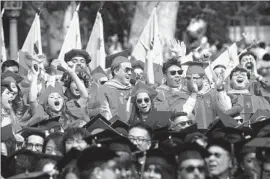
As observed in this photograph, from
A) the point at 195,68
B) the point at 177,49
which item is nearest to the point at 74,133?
the point at 195,68

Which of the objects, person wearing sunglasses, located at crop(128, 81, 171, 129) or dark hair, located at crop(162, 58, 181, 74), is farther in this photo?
dark hair, located at crop(162, 58, 181, 74)

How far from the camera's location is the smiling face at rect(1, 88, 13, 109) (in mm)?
20328

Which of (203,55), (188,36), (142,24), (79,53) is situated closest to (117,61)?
(79,53)

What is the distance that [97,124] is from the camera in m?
19.3

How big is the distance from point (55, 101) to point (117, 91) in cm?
133

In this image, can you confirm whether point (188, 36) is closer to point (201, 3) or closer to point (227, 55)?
point (201, 3)

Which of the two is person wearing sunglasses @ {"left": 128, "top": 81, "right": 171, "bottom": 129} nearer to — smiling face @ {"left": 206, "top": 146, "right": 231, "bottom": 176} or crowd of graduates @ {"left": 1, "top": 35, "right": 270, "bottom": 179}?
crowd of graduates @ {"left": 1, "top": 35, "right": 270, "bottom": 179}

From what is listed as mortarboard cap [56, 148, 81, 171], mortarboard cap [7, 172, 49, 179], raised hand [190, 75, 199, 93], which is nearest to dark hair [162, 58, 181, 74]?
raised hand [190, 75, 199, 93]

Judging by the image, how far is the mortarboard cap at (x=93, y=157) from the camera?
15688mm

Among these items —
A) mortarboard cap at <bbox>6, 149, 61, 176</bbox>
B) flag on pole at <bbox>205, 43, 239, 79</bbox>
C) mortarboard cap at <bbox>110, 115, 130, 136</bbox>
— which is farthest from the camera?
flag on pole at <bbox>205, 43, 239, 79</bbox>

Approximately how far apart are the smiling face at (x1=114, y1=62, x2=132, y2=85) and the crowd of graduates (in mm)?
15

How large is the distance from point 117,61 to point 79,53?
2.96 ft

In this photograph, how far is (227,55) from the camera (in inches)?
988

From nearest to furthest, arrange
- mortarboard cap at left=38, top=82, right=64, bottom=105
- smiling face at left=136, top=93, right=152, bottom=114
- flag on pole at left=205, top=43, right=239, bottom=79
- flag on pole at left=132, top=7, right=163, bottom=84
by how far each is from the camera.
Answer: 1. smiling face at left=136, top=93, right=152, bottom=114
2. mortarboard cap at left=38, top=82, right=64, bottom=105
3. flag on pole at left=132, top=7, right=163, bottom=84
4. flag on pole at left=205, top=43, right=239, bottom=79
